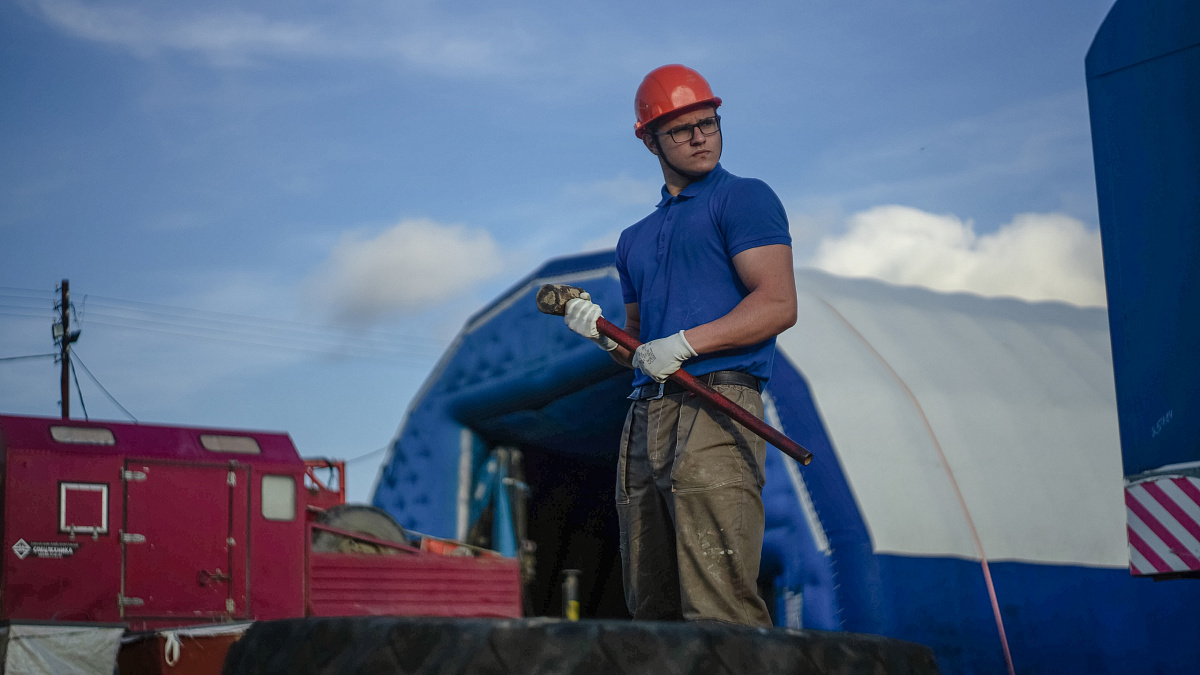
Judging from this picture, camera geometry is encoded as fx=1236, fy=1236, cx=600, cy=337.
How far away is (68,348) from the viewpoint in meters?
24.4

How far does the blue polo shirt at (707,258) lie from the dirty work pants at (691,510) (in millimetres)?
110

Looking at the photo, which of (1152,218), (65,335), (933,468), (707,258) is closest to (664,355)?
(707,258)

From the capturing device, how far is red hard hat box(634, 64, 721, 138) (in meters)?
3.48

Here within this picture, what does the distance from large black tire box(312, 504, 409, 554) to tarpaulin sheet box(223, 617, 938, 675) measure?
9.06m

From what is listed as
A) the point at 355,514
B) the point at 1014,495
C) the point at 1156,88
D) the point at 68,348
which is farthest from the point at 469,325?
the point at 68,348

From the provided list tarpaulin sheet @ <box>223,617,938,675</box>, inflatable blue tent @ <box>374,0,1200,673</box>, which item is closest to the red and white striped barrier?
inflatable blue tent @ <box>374,0,1200,673</box>

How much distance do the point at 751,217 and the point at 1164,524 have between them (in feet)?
12.1

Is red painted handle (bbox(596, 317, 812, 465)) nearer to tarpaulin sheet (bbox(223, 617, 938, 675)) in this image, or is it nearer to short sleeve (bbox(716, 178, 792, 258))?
short sleeve (bbox(716, 178, 792, 258))

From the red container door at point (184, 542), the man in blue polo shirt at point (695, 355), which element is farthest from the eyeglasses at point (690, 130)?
the red container door at point (184, 542)

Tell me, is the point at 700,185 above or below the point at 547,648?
above

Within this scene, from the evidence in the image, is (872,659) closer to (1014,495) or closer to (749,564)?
(749,564)

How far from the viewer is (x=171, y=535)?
993cm

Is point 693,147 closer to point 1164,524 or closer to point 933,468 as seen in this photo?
point 1164,524

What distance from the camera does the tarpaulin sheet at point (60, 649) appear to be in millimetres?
7668
